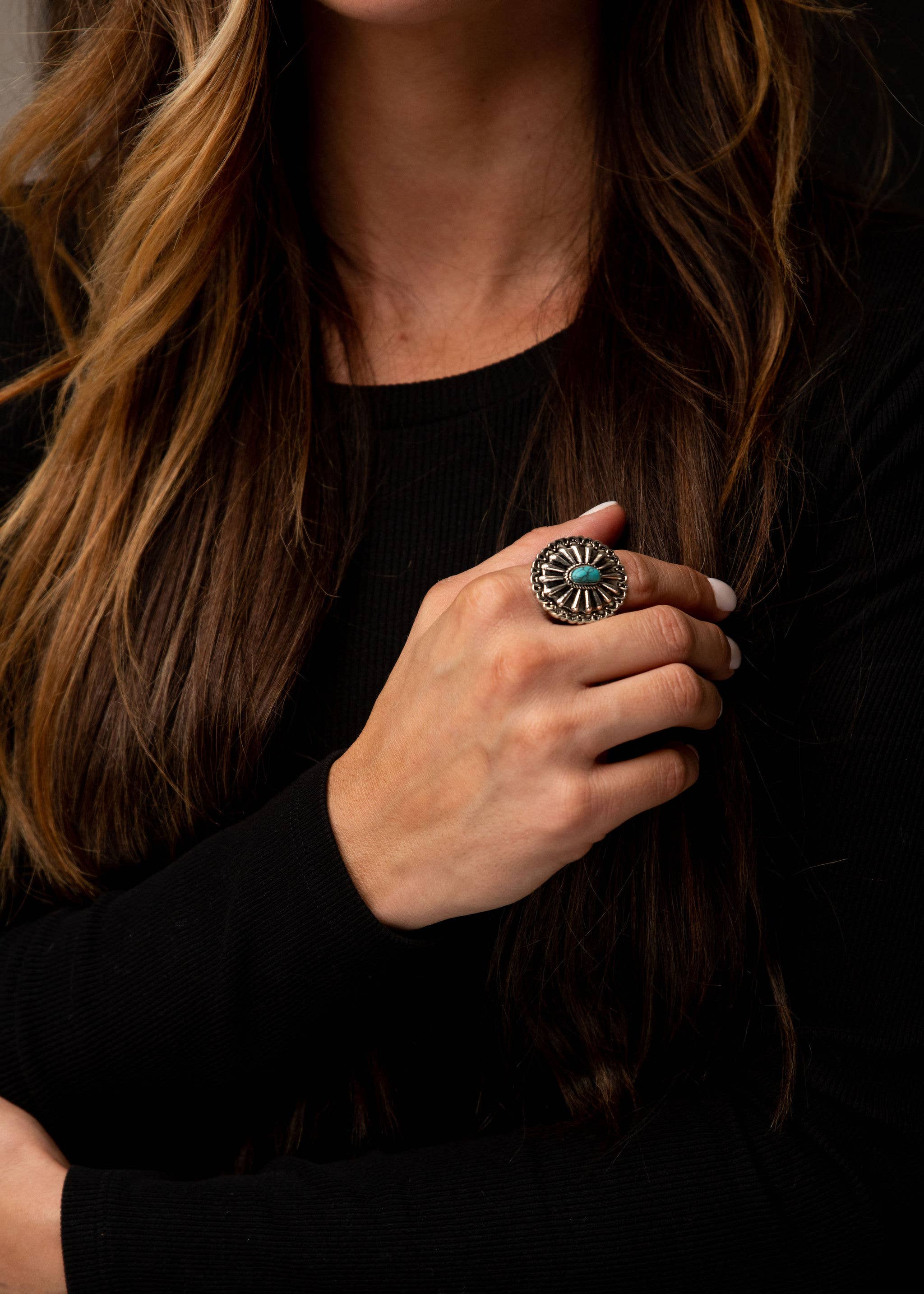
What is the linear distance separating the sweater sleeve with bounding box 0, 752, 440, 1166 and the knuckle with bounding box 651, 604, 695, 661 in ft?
1.11

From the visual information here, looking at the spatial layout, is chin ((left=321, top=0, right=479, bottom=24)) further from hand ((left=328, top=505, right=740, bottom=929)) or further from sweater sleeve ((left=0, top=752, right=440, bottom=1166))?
sweater sleeve ((left=0, top=752, right=440, bottom=1166))

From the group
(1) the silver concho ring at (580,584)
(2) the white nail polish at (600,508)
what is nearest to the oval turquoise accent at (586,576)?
(1) the silver concho ring at (580,584)

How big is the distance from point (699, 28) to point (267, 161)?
480 millimetres

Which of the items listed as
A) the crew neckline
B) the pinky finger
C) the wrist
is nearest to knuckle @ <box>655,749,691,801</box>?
the pinky finger

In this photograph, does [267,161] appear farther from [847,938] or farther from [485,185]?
[847,938]

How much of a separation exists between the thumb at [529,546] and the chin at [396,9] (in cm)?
46

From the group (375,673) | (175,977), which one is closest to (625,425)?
(375,673)

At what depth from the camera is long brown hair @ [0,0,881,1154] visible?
3.58ft

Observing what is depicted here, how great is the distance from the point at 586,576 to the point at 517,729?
128mm

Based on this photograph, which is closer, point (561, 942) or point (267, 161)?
point (561, 942)

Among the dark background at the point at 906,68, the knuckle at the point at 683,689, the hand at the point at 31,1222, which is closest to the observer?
the knuckle at the point at 683,689

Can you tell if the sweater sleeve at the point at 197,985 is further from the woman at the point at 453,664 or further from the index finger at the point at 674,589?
the index finger at the point at 674,589

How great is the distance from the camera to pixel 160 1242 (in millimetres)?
1010

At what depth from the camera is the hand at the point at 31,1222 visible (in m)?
1.02
